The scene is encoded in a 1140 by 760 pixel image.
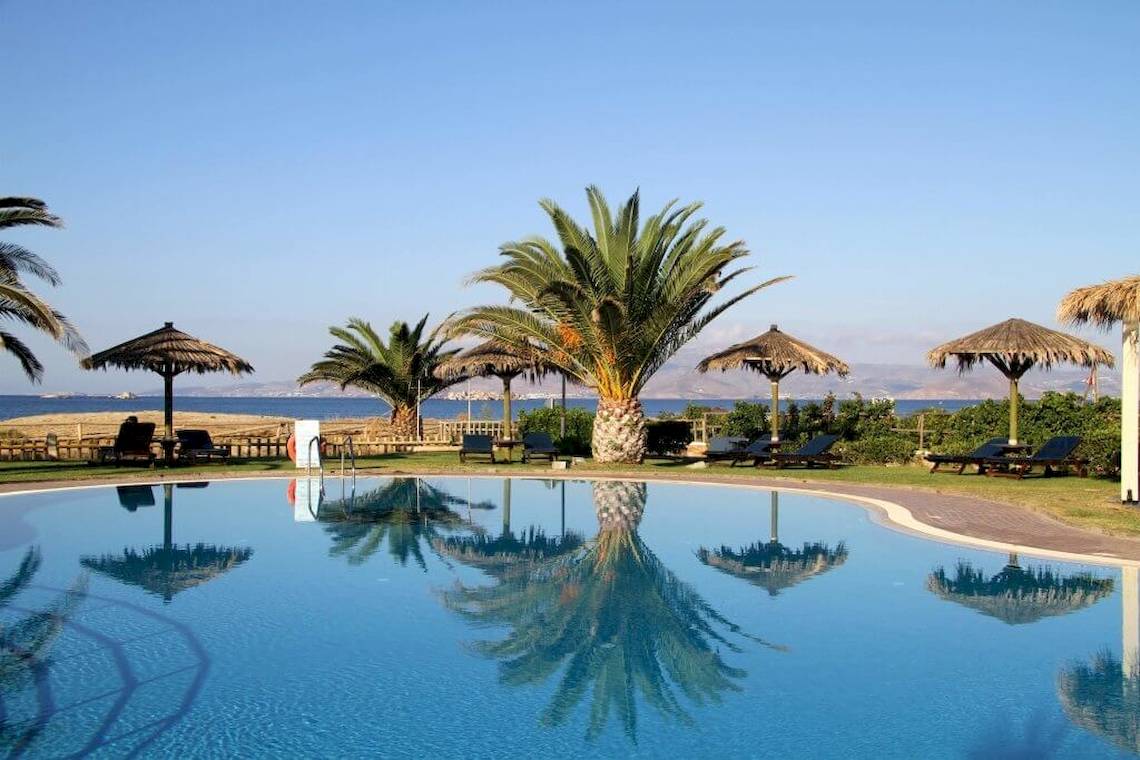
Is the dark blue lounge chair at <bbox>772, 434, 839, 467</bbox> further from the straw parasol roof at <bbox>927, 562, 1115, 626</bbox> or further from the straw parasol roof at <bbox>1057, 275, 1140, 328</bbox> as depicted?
the straw parasol roof at <bbox>927, 562, 1115, 626</bbox>

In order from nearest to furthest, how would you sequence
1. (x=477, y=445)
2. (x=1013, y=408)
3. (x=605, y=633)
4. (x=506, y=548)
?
(x=605, y=633) < (x=506, y=548) < (x=1013, y=408) < (x=477, y=445)

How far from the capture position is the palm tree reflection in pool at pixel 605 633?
655 cm

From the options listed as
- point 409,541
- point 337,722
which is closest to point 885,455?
point 409,541

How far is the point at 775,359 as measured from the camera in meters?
21.6

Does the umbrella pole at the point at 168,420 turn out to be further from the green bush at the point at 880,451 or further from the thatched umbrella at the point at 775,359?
the green bush at the point at 880,451

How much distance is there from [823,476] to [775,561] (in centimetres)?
793

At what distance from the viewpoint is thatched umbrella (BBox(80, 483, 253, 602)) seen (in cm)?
986

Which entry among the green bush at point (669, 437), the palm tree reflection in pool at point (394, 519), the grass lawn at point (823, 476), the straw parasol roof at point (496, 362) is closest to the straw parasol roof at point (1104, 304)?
the grass lawn at point (823, 476)

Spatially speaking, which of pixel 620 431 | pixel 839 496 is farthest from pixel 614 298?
pixel 839 496

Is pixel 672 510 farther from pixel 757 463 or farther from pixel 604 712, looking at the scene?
pixel 604 712

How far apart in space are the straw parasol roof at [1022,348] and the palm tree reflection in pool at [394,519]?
1044cm

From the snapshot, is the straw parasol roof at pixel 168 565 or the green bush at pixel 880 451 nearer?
the straw parasol roof at pixel 168 565

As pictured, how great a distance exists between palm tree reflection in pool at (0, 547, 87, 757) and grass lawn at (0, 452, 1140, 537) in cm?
926

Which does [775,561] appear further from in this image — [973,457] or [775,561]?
[973,457]
